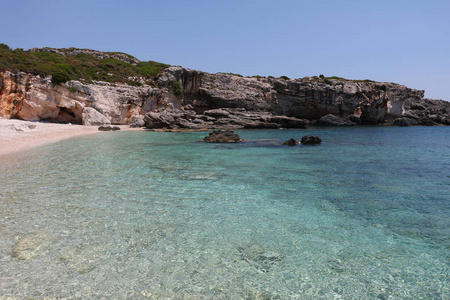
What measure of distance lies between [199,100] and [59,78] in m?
28.0

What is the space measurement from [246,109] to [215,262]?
56.5 m

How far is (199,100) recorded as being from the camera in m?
A: 60.4

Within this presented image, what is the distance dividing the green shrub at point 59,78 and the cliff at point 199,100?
0.53m

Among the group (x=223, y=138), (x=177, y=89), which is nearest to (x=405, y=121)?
(x=177, y=89)

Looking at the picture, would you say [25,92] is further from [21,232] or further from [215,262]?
[215,262]

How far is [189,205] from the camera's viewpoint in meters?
7.38

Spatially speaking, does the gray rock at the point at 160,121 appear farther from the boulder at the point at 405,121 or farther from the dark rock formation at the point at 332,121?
the boulder at the point at 405,121

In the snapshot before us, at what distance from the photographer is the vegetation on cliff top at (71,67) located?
38031mm

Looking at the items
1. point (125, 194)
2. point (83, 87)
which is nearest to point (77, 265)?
point (125, 194)

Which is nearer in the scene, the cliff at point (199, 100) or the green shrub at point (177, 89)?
the cliff at point (199, 100)

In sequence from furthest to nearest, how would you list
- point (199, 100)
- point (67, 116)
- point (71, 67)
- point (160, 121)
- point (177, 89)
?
point (199, 100) < point (177, 89) < point (71, 67) < point (67, 116) < point (160, 121)

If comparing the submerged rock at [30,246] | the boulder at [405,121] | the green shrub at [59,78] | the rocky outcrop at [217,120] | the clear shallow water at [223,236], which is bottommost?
the submerged rock at [30,246]

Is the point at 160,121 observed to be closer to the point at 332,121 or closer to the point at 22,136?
the point at 22,136

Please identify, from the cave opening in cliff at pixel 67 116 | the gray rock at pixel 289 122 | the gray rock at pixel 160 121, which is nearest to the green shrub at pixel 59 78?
the cave opening in cliff at pixel 67 116
